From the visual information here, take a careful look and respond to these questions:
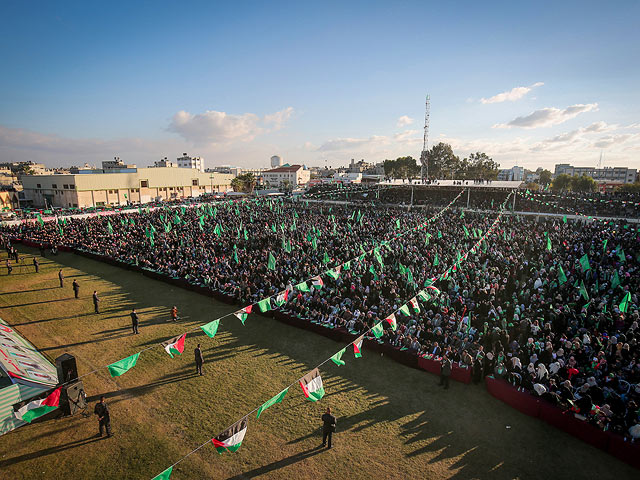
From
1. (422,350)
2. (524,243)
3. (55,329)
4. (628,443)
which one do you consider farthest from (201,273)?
(524,243)

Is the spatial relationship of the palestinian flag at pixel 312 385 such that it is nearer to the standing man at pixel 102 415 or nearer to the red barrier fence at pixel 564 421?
the standing man at pixel 102 415

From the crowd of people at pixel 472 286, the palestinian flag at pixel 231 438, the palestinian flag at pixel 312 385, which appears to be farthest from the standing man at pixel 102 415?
the crowd of people at pixel 472 286

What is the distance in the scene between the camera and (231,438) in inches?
251

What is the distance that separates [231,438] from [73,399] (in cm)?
564

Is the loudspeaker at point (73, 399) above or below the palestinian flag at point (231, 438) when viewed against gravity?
below

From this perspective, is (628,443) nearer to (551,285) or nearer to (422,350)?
(422,350)

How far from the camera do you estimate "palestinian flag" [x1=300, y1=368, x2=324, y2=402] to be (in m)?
7.49

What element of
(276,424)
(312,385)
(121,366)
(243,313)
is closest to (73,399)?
(121,366)

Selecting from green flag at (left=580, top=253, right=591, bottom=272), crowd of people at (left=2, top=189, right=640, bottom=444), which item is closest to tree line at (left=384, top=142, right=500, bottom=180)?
crowd of people at (left=2, top=189, right=640, bottom=444)

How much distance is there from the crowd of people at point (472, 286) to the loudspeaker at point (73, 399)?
6.93 m

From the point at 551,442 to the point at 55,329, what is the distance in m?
17.5

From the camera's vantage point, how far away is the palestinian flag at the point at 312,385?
24.6ft

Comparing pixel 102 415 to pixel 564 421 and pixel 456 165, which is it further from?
pixel 456 165

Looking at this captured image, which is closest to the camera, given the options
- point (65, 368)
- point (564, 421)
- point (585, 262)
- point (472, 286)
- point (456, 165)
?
point (564, 421)
